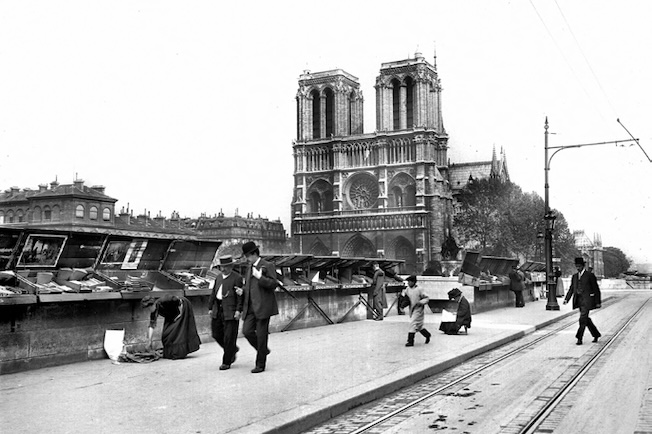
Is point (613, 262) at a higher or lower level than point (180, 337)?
higher

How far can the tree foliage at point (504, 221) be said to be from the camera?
75.4 m

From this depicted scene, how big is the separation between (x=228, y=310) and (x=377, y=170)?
260 ft

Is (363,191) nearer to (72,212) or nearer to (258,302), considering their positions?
(72,212)

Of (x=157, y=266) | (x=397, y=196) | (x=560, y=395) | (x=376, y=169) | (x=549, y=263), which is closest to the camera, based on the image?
(x=560, y=395)

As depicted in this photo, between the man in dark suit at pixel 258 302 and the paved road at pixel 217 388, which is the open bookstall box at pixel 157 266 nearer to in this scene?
the paved road at pixel 217 388

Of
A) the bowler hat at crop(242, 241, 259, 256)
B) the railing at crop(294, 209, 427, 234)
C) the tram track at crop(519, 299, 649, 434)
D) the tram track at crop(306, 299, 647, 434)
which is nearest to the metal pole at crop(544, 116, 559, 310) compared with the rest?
the tram track at crop(519, 299, 649, 434)

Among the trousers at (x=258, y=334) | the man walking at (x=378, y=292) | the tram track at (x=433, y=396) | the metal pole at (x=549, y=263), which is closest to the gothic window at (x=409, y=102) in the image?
the metal pole at (x=549, y=263)

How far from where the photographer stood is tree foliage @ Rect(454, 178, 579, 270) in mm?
75375

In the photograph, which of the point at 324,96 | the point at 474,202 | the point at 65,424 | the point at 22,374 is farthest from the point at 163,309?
the point at 324,96

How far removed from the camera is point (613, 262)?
481 ft

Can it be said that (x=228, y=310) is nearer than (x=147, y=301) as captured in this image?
Yes

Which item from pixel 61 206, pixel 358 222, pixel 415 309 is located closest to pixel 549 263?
pixel 415 309

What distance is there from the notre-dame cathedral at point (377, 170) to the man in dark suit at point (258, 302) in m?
71.5

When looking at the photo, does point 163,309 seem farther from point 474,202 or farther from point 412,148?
point 412,148
